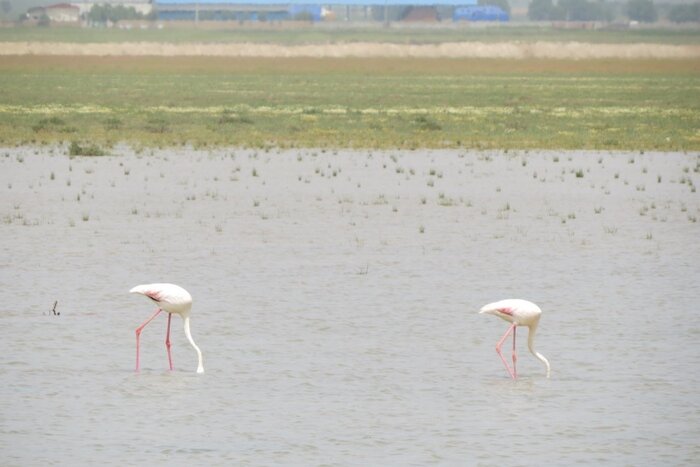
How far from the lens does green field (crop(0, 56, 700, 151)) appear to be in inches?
1934

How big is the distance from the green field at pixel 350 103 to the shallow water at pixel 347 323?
14855mm

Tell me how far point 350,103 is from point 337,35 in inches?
3598

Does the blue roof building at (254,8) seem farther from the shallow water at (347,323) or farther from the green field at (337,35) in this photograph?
the shallow water at (347,323)

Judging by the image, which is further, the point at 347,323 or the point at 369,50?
the point at 369,50

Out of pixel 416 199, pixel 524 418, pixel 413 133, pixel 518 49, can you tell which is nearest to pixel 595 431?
pixel 524 418

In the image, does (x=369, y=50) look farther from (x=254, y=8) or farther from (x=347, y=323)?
(x=347, y=323)

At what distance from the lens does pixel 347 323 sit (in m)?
17.4

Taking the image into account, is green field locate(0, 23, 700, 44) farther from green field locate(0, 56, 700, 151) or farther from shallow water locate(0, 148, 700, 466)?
shallow water locate(0, 148, 700, 466)

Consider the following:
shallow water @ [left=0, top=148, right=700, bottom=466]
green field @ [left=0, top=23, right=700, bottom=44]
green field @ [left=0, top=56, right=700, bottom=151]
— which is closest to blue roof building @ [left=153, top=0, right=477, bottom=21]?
green field @ [left=0, top=23, right=700, bottom=44]

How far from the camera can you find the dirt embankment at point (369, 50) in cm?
11956

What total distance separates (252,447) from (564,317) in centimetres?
683

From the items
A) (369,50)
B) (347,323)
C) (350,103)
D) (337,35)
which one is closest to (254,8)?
(337,35)

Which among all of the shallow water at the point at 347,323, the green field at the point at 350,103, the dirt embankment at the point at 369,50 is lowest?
the dirt embankment at the point at 369,50

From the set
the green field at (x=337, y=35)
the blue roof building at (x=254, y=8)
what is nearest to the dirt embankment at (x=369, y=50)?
the green field at (x=337, y=35)
